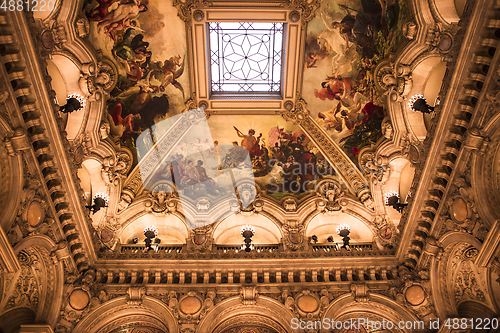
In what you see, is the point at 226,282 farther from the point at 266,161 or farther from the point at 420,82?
the point at 420,82

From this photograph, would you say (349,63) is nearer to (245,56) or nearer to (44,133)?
(245,56)

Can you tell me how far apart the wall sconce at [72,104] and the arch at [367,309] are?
372 inches

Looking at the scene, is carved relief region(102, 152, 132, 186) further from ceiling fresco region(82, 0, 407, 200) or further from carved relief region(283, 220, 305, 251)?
carved relief region(283, 220, 305, 251)

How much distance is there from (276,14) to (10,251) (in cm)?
1094

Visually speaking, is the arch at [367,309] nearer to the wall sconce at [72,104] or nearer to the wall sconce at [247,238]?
the wall sconce at [247,238]

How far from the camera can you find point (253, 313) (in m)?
12.0

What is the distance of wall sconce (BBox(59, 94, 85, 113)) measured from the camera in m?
11.5

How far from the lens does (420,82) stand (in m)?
13.0

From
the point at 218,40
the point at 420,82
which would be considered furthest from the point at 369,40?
the point at 218,40

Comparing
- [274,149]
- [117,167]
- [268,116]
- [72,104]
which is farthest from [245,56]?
[72,104]

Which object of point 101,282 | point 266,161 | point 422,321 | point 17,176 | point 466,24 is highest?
point 266,161

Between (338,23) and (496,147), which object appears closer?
(496,147)

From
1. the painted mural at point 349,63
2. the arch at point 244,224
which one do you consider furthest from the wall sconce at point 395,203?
the arch at point 244,224

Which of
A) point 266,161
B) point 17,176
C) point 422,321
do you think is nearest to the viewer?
point 17,176
